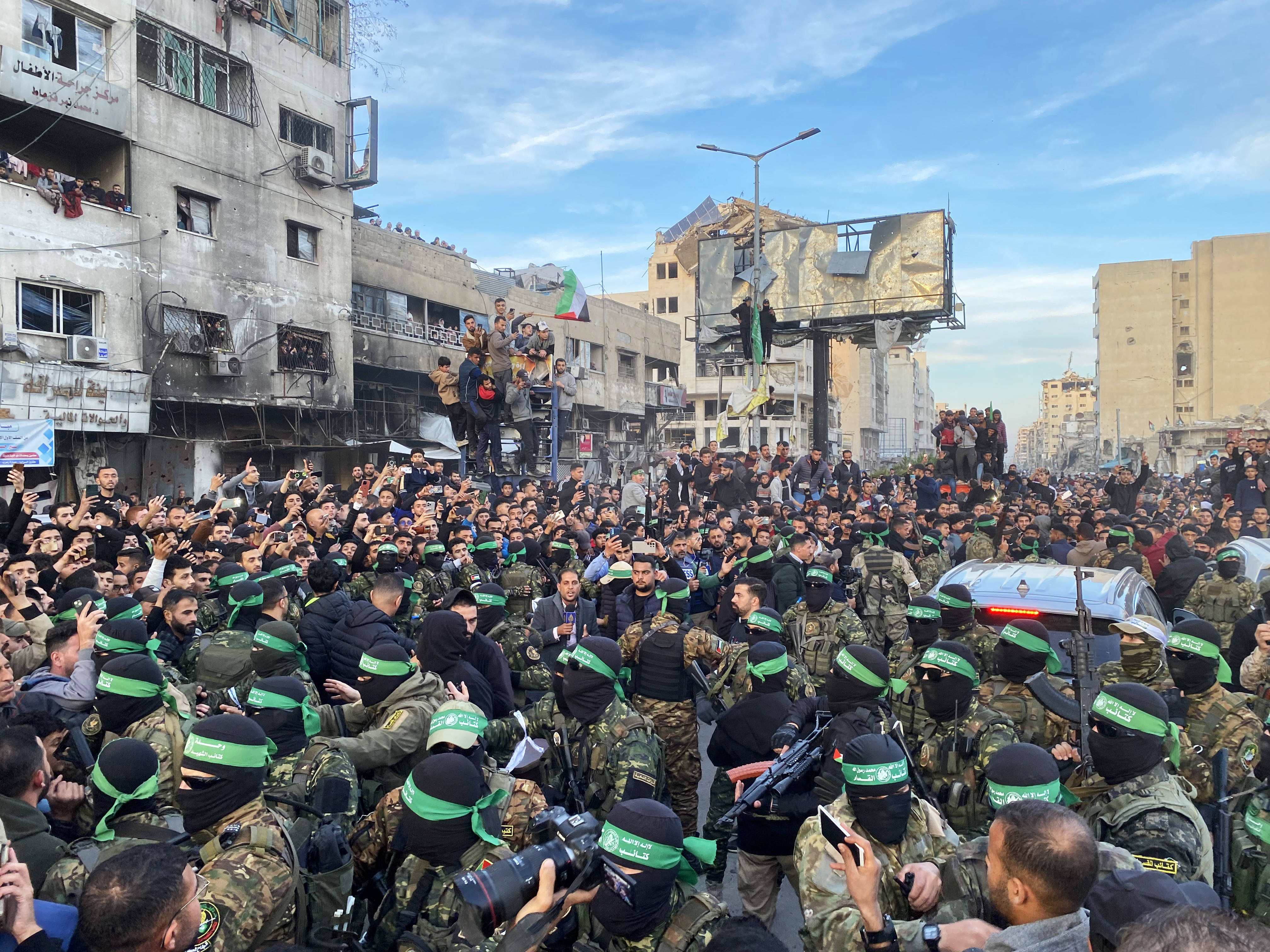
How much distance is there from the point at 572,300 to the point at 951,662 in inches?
744

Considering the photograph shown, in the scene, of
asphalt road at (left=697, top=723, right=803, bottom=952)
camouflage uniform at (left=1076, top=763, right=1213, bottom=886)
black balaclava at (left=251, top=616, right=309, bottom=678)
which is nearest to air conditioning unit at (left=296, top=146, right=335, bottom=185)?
black balaclava at (left=251, top=616, right=309, bottom=678)

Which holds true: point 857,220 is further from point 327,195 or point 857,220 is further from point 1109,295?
point 1109,295


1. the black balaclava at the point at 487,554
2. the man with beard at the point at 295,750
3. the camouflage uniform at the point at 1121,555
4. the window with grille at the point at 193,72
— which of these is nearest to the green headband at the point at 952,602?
the man with beard at the point at 295,750

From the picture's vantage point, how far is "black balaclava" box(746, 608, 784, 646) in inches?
216

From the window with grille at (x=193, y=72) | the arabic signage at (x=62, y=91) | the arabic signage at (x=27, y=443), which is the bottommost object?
the arabic signage at (x=27, y=443)

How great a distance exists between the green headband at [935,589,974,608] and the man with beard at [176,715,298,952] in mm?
4605

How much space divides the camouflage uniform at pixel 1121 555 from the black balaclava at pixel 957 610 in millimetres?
4787

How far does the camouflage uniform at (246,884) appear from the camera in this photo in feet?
9.20

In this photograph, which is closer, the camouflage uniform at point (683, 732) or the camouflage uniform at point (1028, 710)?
the camouflage uniform at point (1028, 710)

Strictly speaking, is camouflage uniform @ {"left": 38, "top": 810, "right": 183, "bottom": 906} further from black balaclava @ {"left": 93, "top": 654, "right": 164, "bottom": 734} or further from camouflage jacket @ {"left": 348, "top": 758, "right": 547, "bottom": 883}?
black balaclava @ {"left": 93, "top": 654, "right": 164, "bottom": 734}

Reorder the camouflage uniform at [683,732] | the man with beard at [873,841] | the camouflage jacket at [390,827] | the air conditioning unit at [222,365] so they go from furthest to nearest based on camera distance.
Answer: the air conditioning unit at [222,365]
the camouflage uniform at [683,732]
the camouflage jacket at [390,827]
the man with beard at [873,841]

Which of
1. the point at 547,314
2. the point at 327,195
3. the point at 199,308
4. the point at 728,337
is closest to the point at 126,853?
the point at 199,308

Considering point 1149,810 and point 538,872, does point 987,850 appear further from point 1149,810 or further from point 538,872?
point 538,872

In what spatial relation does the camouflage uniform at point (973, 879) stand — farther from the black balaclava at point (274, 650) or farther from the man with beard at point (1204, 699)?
the black balaclava at point (274, 650)
